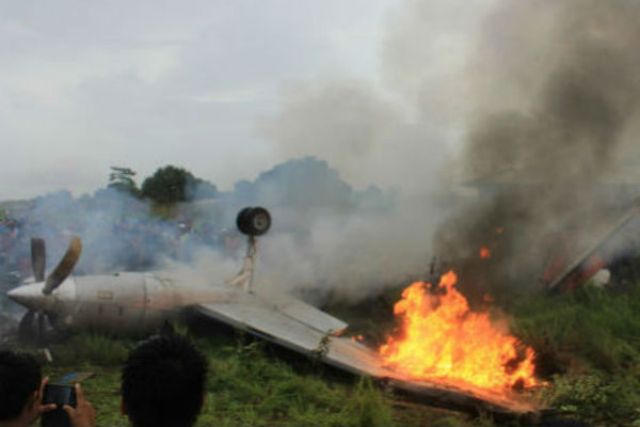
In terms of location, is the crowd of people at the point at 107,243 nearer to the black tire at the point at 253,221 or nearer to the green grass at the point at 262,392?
the black tire at the point at 253,221

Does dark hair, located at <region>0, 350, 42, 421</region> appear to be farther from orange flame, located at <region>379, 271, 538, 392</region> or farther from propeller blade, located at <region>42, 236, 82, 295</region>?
propeller blade, located at <region>42, 236, 82, 295</region>

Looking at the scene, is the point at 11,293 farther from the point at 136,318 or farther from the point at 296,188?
the point at 296,188

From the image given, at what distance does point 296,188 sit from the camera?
16.6 meters

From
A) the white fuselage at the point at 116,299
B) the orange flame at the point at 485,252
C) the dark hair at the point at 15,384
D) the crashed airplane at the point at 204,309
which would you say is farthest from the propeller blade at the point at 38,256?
the orange flame at the point at 485,252

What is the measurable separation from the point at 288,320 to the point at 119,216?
14.2 feet

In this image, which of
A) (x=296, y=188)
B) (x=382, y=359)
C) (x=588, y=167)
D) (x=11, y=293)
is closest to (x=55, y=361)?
(x=11, y=293)

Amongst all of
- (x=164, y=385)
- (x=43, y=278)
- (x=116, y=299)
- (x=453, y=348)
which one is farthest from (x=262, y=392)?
(x=164, y=385)

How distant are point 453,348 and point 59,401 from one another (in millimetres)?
8686

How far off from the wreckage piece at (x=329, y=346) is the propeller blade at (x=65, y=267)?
8.56 ft

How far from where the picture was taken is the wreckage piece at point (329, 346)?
8.92 m

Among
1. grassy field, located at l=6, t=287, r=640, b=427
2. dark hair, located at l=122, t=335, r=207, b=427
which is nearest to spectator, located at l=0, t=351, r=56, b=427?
dark hair, located at l=122, t=335, r=207, b=427

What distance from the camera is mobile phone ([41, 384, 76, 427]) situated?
296 cm

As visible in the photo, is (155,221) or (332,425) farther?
(155,221)

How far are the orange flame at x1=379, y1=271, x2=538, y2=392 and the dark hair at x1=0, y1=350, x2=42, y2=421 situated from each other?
7.56 metres
